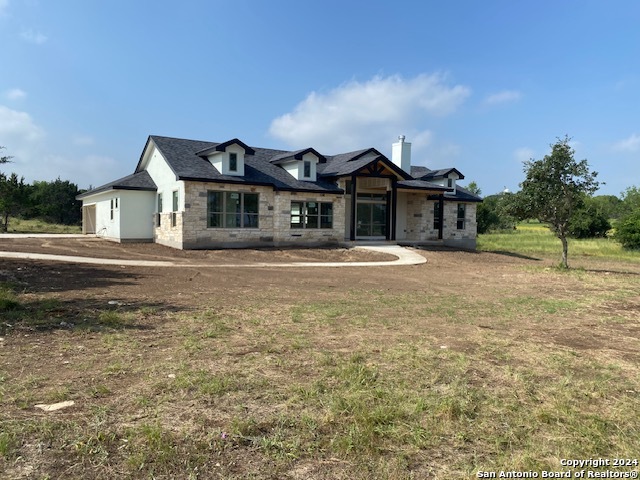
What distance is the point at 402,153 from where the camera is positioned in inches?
1204

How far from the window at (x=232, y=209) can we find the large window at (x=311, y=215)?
2162mm

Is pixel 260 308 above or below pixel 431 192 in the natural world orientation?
below

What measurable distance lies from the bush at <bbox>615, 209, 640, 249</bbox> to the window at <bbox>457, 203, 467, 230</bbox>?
1122 centimetres

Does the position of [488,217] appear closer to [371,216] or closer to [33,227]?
[371,216]

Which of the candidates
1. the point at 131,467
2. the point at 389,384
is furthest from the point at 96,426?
the point at 389,384

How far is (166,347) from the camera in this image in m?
5.64

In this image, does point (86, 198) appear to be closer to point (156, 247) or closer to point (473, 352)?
point (156, 247)

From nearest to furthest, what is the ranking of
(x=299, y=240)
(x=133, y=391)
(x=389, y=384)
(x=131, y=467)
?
(x=131, y=467)
(x=133, y=391)
(x=389, y=384)
(x=299, y=240)

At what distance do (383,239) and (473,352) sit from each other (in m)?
22.0

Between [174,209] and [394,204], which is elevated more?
[394,204]

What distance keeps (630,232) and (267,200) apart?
81.6ft

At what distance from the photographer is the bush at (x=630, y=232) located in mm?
30875

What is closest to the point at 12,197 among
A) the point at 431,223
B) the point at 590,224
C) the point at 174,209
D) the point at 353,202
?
the point at 174,209

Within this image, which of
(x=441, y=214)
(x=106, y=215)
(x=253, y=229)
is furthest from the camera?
(x=441, y=214)
